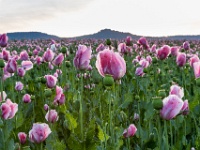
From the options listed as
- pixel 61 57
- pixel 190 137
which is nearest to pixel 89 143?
pixel 190 137

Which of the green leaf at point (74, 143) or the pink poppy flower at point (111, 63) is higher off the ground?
the pink poppy flower at point (111, 63)

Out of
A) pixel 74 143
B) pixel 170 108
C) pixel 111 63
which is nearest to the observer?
pixel 170 108

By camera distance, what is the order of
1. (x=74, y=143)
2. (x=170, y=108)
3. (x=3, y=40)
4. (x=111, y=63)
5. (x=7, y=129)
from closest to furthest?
1. (x=170, y=108)
2. (x=111, y=63)
3. (x=74, y=143)
4. (x=7, y=129)
5. (x=3, y=40)

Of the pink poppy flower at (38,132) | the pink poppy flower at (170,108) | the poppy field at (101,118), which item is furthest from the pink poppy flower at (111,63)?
the pink poppy flower at (38,132)

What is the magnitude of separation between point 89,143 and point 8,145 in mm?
464

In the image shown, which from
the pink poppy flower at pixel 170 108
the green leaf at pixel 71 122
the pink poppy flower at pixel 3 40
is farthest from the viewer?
the pink poppy flower at pixel 3 40

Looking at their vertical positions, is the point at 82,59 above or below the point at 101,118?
above

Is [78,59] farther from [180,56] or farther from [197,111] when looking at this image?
[180,56]


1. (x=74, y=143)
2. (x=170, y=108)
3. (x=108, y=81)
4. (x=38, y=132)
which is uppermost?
(x=108, y=81)

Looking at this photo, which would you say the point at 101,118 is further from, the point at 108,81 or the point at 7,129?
the point at 108,81

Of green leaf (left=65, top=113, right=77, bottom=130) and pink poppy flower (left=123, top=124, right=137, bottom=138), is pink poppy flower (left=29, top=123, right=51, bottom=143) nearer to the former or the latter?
green leaf (left=65, top=113, right=77, bottom=130)

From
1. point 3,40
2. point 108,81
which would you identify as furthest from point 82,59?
point 3,40

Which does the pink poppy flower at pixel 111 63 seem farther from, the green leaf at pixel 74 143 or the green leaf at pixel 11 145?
the green leaf at pixel 11 145

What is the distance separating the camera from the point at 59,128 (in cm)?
304
